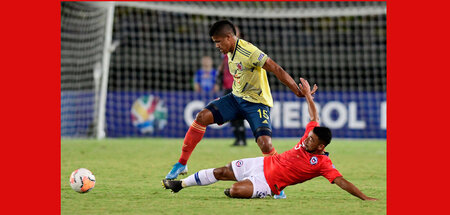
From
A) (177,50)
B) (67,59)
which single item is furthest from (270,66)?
(177,50)

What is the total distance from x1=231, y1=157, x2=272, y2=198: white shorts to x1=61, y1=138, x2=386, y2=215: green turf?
96mm

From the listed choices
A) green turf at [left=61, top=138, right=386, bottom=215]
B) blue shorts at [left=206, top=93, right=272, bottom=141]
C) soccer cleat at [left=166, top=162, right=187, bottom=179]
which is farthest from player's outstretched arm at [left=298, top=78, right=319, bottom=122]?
soccer cleat at [left=166, top=162, right=187, bottom=179]

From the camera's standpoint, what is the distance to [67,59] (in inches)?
641

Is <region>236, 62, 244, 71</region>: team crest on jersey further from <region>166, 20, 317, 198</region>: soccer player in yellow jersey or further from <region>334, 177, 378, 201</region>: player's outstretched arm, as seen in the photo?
<region>334, 177, 378, 201</region>: player's outstretched arm

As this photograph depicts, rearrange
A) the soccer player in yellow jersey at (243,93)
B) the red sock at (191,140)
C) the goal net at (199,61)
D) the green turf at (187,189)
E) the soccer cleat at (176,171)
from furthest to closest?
the goal net at (199,61)
the red sock at (191,140)
the soccer cleat at (176,171)
the soccer player in yellow jersey at (243,93)
the green turf at (187,189)

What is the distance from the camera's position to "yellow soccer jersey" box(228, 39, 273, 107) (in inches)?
285

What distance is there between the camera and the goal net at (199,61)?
16.0 m

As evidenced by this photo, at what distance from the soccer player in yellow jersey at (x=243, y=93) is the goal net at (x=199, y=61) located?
26.2 feet

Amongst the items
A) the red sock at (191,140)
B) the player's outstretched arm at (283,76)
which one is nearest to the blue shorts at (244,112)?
the red sock at (191,140)

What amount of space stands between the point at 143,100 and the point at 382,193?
10013mm

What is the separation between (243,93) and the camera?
751cm

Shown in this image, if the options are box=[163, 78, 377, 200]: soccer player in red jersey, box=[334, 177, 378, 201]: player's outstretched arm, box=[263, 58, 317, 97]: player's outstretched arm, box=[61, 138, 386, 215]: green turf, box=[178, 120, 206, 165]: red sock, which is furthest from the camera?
box=[178, 120, 206, 165]: red sock

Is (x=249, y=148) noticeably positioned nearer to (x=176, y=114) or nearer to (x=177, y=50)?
(x=176, y=114)

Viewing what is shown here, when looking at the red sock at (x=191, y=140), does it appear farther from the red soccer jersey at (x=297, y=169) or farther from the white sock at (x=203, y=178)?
the red soccer jersey at (x=297, y=169)
